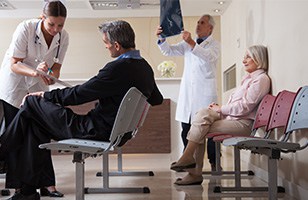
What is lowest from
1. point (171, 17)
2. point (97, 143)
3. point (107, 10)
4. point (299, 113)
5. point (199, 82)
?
point (97, 143)

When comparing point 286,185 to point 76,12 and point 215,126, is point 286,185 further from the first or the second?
point 76,12

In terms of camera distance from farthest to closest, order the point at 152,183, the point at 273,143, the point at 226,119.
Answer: the point at 152,183, the point at 226,119, the point at 273,143

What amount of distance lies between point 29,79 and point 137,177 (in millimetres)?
1329

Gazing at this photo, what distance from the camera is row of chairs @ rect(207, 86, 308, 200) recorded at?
223 cm

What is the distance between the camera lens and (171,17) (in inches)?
146

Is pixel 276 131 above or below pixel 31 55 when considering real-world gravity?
below

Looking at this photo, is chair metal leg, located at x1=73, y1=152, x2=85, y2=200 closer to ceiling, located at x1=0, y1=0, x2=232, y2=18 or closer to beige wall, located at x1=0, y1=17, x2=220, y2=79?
ceiling, located at x1=0, y1=0, x2=232, y2=18

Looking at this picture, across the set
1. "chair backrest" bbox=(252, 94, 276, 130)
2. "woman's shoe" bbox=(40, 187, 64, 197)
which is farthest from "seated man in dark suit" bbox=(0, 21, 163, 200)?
"chair backrest" bbox=(252, 94, 276, 130)

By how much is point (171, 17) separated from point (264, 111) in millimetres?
1185

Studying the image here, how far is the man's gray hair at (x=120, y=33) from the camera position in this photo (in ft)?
7.73

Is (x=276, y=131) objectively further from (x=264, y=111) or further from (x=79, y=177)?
(x=79, y=177)

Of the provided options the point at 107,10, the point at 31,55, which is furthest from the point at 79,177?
the point at 107,10

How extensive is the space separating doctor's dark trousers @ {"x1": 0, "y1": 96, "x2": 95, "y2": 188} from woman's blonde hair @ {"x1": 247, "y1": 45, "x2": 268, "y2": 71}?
5.58 feet

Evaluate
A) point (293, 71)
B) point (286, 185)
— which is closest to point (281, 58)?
point (293, 71)
